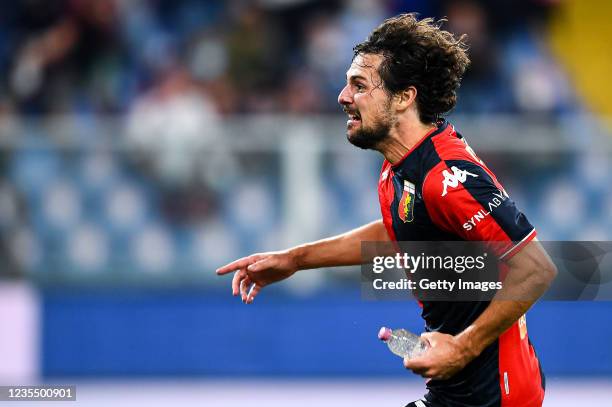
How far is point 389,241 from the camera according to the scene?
5105 mm

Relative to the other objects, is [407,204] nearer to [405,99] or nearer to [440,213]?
[440,213]

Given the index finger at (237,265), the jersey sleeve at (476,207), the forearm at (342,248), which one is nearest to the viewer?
the jersey sleeve at (476,207)

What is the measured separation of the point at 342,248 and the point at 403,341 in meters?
1.04

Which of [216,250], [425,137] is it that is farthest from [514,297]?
[216,250]

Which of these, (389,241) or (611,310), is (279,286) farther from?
(389,241)

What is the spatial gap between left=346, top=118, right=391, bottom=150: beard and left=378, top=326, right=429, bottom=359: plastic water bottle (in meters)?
0.88

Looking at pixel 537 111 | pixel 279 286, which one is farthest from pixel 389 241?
pixel 537 111

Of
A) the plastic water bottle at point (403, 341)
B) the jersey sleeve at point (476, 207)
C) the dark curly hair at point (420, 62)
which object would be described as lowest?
the plastic water bottle at point (403, 341)

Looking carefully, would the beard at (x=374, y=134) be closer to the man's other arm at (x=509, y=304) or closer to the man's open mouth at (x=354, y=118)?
the man's open mouth at (x=354, y=118)

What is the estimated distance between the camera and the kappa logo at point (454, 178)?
4.23m

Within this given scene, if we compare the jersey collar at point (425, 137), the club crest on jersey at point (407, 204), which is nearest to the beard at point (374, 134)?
the jersey collar at point (425, 137)

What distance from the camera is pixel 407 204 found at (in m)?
4.53

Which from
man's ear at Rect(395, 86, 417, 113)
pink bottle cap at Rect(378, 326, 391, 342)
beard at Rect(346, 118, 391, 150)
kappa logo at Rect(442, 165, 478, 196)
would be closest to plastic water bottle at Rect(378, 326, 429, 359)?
pink bottle cap at Rect(378, 326, 391, 342)

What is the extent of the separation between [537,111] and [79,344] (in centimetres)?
491
